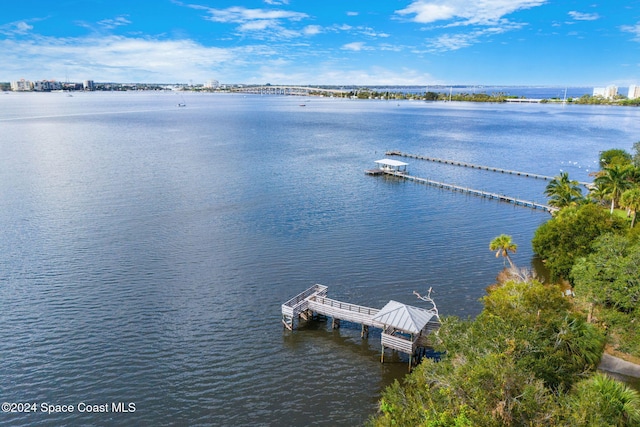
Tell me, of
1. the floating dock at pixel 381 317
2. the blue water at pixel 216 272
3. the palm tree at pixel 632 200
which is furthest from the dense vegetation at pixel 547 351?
the blue water at pixel 216 272

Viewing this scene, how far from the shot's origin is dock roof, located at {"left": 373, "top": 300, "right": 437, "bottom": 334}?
32.0 metres

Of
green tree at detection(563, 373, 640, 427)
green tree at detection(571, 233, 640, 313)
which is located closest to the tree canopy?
green tree at detection(563, 373, 640, 427)

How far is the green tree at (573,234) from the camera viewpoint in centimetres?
4222

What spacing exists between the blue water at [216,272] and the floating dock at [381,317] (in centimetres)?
140

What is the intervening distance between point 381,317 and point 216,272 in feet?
62.0

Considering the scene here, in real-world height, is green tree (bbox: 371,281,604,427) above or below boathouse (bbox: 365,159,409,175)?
below

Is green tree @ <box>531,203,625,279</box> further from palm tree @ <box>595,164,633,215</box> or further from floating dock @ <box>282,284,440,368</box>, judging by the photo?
floating dock @ <box>282,284,440,368</box>

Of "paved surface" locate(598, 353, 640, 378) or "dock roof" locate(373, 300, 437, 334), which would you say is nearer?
"paved surface" locate(598, 353, 640, 378)

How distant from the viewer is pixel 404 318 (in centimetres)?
3241

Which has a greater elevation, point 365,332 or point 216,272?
point 216,272

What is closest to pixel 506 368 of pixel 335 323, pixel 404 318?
pixel 404 318

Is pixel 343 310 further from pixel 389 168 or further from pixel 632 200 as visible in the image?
pixel 389 168

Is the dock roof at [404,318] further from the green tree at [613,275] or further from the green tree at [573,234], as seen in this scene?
the green tree at [573,234]

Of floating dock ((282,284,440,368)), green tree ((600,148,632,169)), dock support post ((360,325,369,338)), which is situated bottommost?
dock support post ((360,325,369,338))
